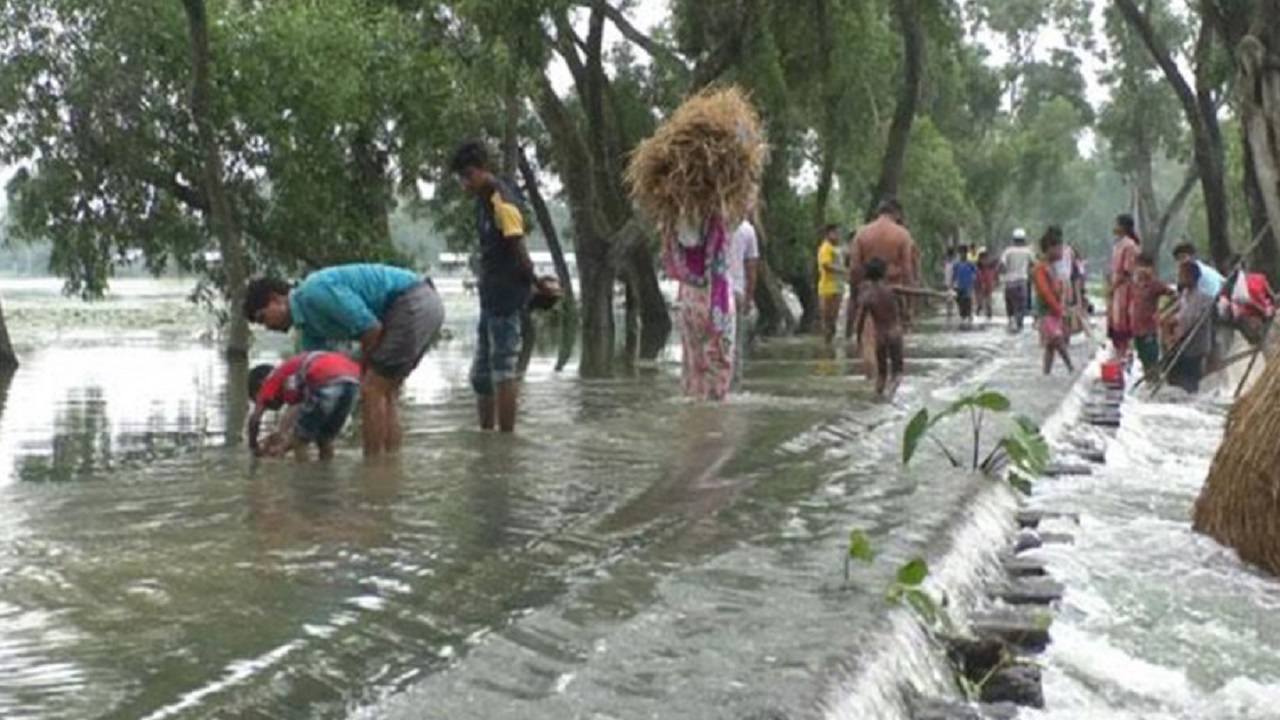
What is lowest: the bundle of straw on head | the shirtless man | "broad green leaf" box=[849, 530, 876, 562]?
"broad green leaf" box=[849, 530, 876, 562]

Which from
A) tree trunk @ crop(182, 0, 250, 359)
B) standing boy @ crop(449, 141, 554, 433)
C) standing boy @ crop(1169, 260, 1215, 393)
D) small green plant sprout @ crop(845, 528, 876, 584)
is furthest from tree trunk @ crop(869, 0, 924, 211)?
small green plant sprout @ crop(845, 528, 876, 584)

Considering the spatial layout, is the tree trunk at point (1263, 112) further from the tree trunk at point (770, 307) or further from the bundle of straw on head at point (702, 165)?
the tree trunk at point (770, 307)

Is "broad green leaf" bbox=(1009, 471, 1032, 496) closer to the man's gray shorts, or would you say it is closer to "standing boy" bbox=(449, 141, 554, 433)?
"standing boy" bbox=(449, 141, 554, 433)

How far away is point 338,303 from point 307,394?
0.50m

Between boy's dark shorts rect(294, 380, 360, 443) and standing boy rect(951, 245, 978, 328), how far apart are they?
24949 millimetres

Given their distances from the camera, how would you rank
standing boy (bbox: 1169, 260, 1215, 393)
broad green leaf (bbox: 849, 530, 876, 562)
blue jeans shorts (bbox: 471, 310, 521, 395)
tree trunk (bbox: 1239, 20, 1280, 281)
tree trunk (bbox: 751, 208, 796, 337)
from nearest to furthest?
broad green leaf (bbox: 849, 530, 876, 562) → blue jeans shorts (bbox: 471, 310, 521, 395) → tree trunk (bbox: 1239, 20, 1280, 281) → standing boy (bbox: 1169, 260, 1215, 393) → tree trunk (bbox: 751, 208, 796, 337)

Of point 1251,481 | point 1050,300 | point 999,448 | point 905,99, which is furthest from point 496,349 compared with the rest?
point 905,99

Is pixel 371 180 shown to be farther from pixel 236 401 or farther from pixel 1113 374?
pixel 1113 374

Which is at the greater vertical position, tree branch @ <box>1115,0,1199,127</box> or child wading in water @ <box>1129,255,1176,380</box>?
tree branch @ <box>1115,0,1199,127</box>

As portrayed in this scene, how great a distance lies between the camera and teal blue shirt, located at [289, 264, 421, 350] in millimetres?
8547

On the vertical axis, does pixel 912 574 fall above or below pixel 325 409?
below

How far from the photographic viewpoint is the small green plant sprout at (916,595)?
18.6 feet

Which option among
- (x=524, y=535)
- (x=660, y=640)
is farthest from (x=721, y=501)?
(x=660, y=640)

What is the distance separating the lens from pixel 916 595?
5672mm
